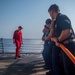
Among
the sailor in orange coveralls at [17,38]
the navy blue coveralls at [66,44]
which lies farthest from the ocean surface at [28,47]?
the navy blue coveralls at [66,44]

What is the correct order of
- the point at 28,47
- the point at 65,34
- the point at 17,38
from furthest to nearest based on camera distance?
the point at 28,47
the point at 17,38
the point at 65,34

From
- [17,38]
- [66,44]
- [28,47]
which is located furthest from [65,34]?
[28,47]

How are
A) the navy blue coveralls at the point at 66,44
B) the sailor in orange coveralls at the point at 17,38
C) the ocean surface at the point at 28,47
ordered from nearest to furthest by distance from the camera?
the navy blue coveralls at the point at 66,44
the sailor in orange coveralls at the point at 17,38
the ocean surface at the point at 28,47

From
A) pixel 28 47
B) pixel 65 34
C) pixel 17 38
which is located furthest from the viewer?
pixel 28 47

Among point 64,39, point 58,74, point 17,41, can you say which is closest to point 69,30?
point 64,39

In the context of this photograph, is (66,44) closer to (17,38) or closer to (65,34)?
(65,34)

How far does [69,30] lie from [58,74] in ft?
3.67

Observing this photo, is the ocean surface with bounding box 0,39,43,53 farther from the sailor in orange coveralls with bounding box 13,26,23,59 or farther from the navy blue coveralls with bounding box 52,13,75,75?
the navy blue coveralls with bounding box 52,13,75,75

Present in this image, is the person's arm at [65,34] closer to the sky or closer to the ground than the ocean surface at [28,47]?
closer to the sky

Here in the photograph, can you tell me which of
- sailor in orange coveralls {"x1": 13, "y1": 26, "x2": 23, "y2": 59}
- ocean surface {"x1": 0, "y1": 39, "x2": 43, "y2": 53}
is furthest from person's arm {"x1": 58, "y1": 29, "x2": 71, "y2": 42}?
ocean surface {"x1": 0, "y1": 39, "x2": 43, "y2": 53}

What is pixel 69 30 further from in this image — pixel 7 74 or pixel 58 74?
pixel 7 74

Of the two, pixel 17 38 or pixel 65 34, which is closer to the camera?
A: pixel 65 34

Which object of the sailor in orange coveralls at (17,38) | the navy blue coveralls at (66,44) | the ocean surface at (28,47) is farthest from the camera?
the ocean surface at (28,47)

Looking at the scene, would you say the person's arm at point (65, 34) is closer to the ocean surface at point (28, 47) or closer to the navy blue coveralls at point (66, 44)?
the navy blue coveralls at point (66, 44)
